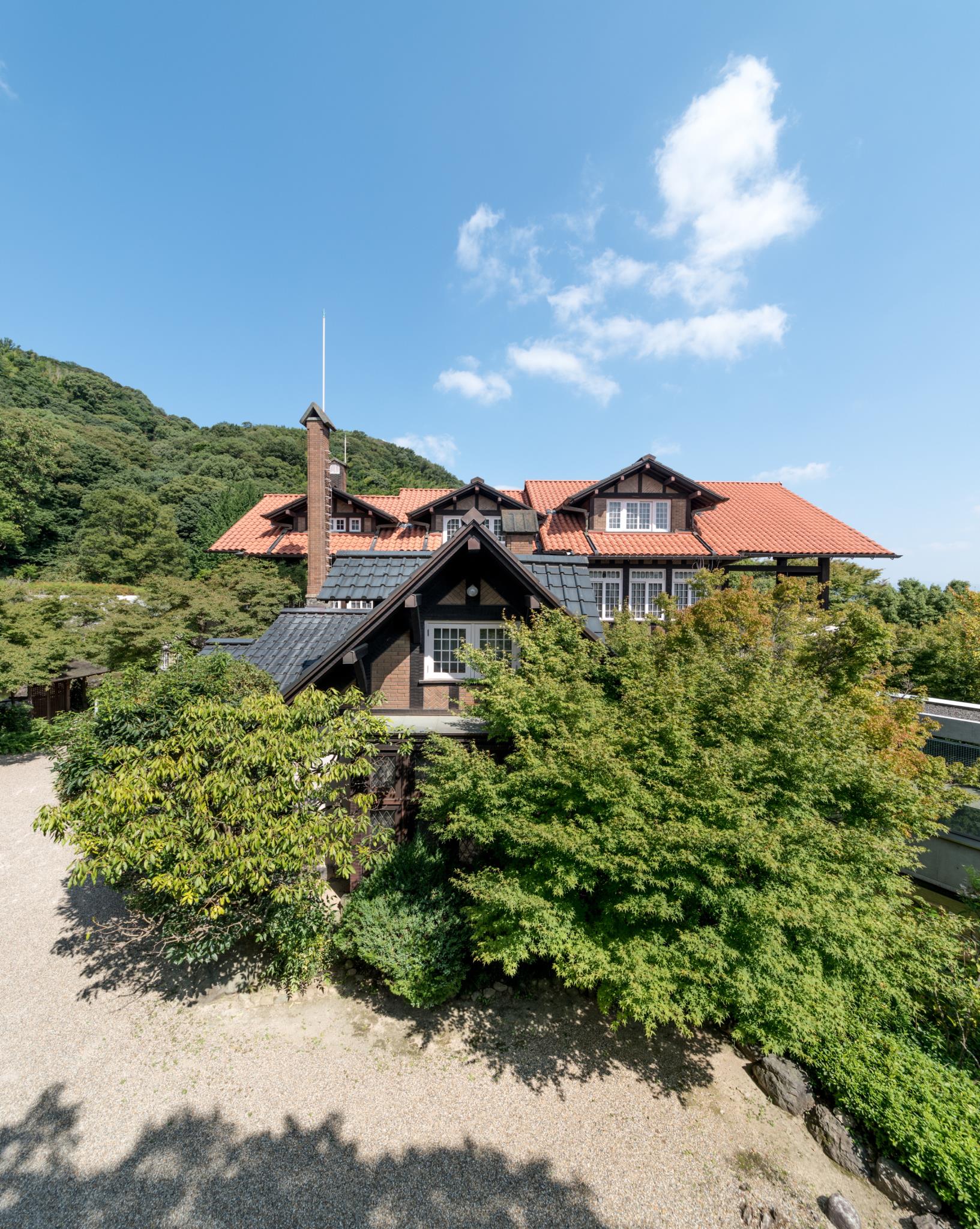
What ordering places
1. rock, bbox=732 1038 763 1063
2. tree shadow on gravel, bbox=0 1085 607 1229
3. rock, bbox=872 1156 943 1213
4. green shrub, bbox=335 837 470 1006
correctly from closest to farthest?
1. tree shadow on gravel, bbox=0 1085 607 1229
2. rock, bbox=872 1156 943 1213
3. rock, bbox=732 1038 763 1063
4. green shrub, bbox=335 837 470 1006

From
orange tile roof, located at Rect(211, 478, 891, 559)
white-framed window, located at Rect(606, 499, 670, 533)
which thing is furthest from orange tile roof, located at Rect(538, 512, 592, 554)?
white-framed window, located at Rect(606, 499, 670, 533)

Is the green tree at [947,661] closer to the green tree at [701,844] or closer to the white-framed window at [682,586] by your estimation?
the white-framed window at [682,586]

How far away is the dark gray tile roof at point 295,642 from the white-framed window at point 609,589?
1445 cm

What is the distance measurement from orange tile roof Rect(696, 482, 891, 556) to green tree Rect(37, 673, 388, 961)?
21.0 m

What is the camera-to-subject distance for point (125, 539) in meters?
47.5

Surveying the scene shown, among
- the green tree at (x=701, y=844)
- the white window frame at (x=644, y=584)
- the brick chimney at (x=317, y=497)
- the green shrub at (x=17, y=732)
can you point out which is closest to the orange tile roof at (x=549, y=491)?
the white window frame at (x=644, y=584)

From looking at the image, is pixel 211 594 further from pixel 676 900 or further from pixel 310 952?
pixel 676 900

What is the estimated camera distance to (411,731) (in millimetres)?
9867

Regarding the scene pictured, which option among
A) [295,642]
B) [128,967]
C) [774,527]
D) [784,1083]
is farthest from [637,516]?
[128,967]

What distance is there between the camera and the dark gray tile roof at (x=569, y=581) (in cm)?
1102

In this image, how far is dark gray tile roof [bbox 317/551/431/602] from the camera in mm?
11555

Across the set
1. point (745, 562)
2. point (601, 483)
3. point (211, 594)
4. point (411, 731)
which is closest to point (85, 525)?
point (211, 594)

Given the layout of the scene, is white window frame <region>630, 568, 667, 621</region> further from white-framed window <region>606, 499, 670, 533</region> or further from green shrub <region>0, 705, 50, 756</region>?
green shrub <region>0, 705, 50, 756</region>

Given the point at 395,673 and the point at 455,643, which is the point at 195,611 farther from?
the point at 455,643
